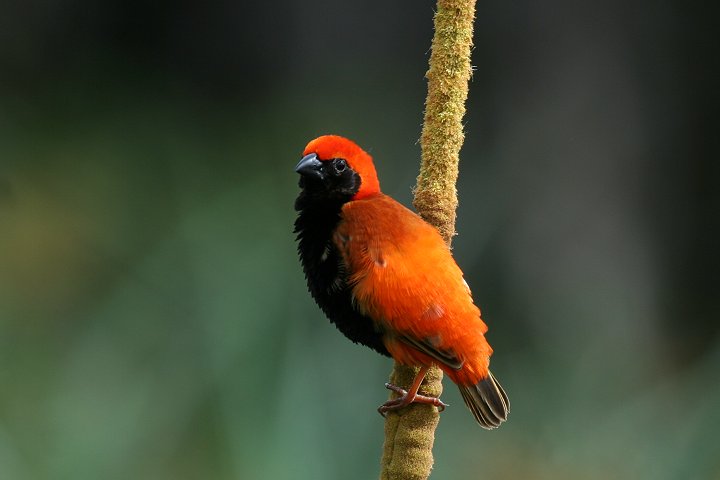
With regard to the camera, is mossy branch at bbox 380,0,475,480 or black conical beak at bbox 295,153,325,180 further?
black conical beak at bbox 295,153,325,180

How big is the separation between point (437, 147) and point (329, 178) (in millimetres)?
215

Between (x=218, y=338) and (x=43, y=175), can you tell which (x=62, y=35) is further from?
(x=218, y=338)

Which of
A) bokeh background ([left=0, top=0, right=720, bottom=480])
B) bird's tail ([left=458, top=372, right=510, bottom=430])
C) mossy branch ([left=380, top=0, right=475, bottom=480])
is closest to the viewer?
mossy branch ([left=380, top=0, right=475, bottom=480])

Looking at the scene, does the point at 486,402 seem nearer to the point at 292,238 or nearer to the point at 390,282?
the point at 390,282

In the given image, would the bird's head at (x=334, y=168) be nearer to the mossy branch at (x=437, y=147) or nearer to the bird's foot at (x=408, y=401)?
the mossy branch at (x=437, y=147)

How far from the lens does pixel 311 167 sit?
132cm

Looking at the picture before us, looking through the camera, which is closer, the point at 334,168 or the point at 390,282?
the point at 390,282

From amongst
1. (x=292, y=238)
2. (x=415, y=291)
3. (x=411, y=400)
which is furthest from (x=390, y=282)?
(x=292, y=238)

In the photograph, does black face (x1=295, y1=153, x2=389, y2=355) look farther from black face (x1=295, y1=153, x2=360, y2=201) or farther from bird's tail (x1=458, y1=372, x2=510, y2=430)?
bird's tail (x1=458, y1=372, x2=510, y2=430)

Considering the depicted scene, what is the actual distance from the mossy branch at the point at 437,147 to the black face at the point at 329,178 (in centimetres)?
15

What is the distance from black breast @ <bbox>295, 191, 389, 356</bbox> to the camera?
1.28 meters

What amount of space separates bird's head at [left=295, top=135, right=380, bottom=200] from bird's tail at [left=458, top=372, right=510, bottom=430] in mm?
357

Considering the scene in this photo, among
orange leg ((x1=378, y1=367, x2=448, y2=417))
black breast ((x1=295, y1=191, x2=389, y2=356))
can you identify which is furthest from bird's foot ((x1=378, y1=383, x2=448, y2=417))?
black breast ((x1=295, y1=191, x2=389, y2=356))

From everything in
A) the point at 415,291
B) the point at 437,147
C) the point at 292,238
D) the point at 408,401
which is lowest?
the point at 408,401
